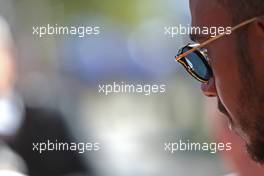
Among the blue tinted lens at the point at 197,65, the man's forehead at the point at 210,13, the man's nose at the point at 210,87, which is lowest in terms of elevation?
the man's nose at the point at 210,87

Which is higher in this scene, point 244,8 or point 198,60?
point 244,8

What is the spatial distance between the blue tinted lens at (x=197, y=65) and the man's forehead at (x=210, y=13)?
0.07 metres

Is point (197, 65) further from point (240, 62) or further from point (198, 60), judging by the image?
point (240, 62)

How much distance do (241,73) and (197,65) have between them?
0.52 feet

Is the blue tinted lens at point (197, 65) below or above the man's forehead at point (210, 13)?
below

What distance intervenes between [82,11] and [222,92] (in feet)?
2.76

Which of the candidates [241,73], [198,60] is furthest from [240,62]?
[198,60]

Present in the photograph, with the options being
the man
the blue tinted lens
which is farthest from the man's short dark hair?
the blue tinted lens

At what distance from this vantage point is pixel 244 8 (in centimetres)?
109

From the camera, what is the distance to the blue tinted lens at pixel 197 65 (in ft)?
4.10

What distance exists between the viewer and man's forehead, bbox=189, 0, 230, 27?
1.16 meters

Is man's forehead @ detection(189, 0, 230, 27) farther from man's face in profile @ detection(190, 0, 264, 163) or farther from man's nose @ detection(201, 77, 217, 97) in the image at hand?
man's nose @ detection(201, 77, 217, 97)

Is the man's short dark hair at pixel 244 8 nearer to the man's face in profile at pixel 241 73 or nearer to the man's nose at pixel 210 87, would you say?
the man's face in profile at pixel 241 73

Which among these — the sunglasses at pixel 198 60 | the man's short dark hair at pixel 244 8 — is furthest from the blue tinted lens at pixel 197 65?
the man's short dark hair at pixel 244 8
